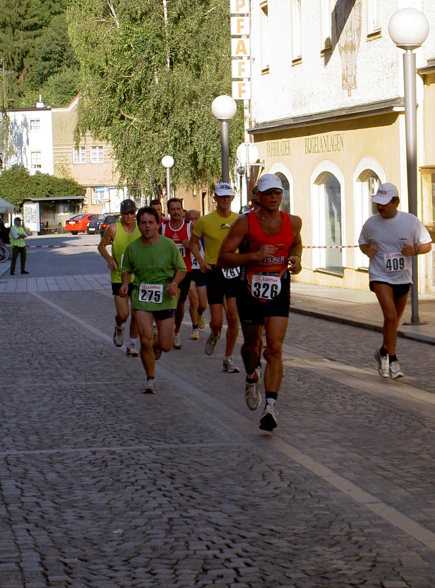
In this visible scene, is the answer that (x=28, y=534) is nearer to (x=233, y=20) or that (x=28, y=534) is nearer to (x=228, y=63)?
(x=233, y=20)

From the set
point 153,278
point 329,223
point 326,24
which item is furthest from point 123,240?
point 329,223

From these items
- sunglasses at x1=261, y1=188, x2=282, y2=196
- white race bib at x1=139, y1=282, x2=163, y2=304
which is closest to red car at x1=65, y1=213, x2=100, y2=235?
white race bib at x1=139, y1=282, x2=163, y2=304

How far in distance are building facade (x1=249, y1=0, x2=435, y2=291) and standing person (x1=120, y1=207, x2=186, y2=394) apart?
11618 mm

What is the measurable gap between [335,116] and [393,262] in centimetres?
1415

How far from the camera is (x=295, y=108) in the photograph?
96.2ft

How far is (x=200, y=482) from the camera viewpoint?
7348 millimetres

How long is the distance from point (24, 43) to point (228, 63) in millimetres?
65940

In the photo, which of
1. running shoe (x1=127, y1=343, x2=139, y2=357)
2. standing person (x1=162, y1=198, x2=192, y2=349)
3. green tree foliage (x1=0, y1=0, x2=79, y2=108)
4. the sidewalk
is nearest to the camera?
running shoe (x1=127, y1=343, x2=139, y2=357)

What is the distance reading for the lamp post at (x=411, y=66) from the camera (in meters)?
17.0

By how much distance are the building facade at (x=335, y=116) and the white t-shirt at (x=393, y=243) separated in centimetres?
1009

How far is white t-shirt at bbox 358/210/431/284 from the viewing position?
12258 millimetres

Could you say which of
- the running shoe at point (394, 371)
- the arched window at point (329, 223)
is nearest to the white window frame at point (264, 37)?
the arched window at point (329, 223)

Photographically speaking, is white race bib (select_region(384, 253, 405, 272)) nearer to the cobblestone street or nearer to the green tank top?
the cobblestone street

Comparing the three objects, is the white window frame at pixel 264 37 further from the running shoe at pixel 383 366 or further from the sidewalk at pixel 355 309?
the running shoe at pixel 383 366
